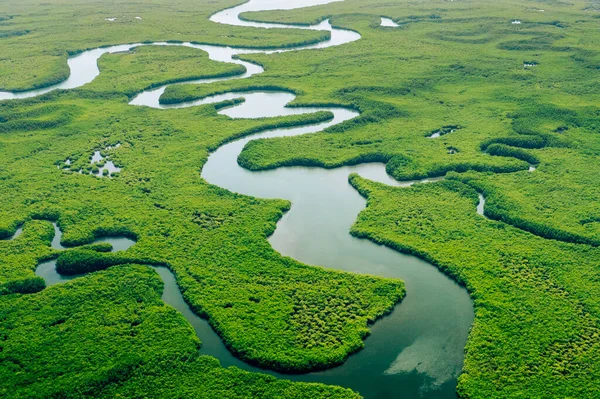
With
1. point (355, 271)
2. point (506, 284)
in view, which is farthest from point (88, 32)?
point (506, 284)

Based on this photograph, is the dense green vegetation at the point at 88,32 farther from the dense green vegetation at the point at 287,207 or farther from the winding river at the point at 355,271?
the winding river at the point at 355,271

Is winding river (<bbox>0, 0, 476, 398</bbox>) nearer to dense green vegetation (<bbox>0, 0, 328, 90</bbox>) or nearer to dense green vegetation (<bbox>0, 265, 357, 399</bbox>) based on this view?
dense green vegetation (<bbox>0, 265, 357, 399</bbox>)

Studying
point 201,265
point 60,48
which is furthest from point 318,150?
point 60,48

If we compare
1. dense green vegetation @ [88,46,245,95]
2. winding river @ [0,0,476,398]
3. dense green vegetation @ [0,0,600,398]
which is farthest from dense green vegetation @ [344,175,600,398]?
dense green vegetation @ [88,46,245,95]

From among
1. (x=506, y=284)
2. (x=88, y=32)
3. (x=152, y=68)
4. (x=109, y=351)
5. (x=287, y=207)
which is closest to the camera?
(x=109, y=351)

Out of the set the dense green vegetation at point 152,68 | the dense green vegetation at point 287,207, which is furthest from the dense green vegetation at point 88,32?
the dense green vegetation at point 152,68

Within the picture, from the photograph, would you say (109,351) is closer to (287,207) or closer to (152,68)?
(287,207)
